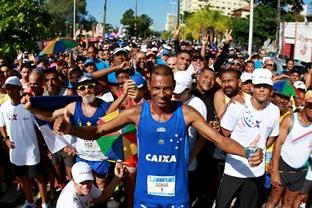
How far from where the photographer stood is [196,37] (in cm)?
6312

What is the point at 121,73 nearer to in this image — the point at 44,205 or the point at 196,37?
the point at 44,205

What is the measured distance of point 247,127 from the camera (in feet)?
15.9

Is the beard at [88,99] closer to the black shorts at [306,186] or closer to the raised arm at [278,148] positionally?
the raised arm at [278,148]

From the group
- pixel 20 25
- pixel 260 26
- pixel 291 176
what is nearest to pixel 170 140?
pixel 291 176

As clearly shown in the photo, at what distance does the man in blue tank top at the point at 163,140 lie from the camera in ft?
12.6

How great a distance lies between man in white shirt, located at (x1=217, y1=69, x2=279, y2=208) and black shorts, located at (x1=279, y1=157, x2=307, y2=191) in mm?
722

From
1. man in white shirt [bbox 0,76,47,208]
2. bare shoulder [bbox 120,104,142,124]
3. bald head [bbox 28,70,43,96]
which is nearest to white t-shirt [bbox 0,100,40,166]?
man in white shirt [bbox 0,76,47,208]

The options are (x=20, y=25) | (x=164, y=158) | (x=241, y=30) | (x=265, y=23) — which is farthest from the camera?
(x=241, y=30)

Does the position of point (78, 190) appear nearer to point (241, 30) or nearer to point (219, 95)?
point (219, 95)

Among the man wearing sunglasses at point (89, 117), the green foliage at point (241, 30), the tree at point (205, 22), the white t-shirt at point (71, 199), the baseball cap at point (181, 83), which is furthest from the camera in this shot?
the tree at point (205, 22)

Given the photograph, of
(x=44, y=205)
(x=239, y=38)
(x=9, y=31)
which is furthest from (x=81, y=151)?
(x=239, y=38)

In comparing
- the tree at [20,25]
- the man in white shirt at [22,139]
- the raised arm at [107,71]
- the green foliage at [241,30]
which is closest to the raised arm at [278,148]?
the raised arm at [107,71]

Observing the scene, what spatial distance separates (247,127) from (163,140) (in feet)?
4.41

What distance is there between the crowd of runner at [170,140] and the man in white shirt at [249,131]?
1cm
